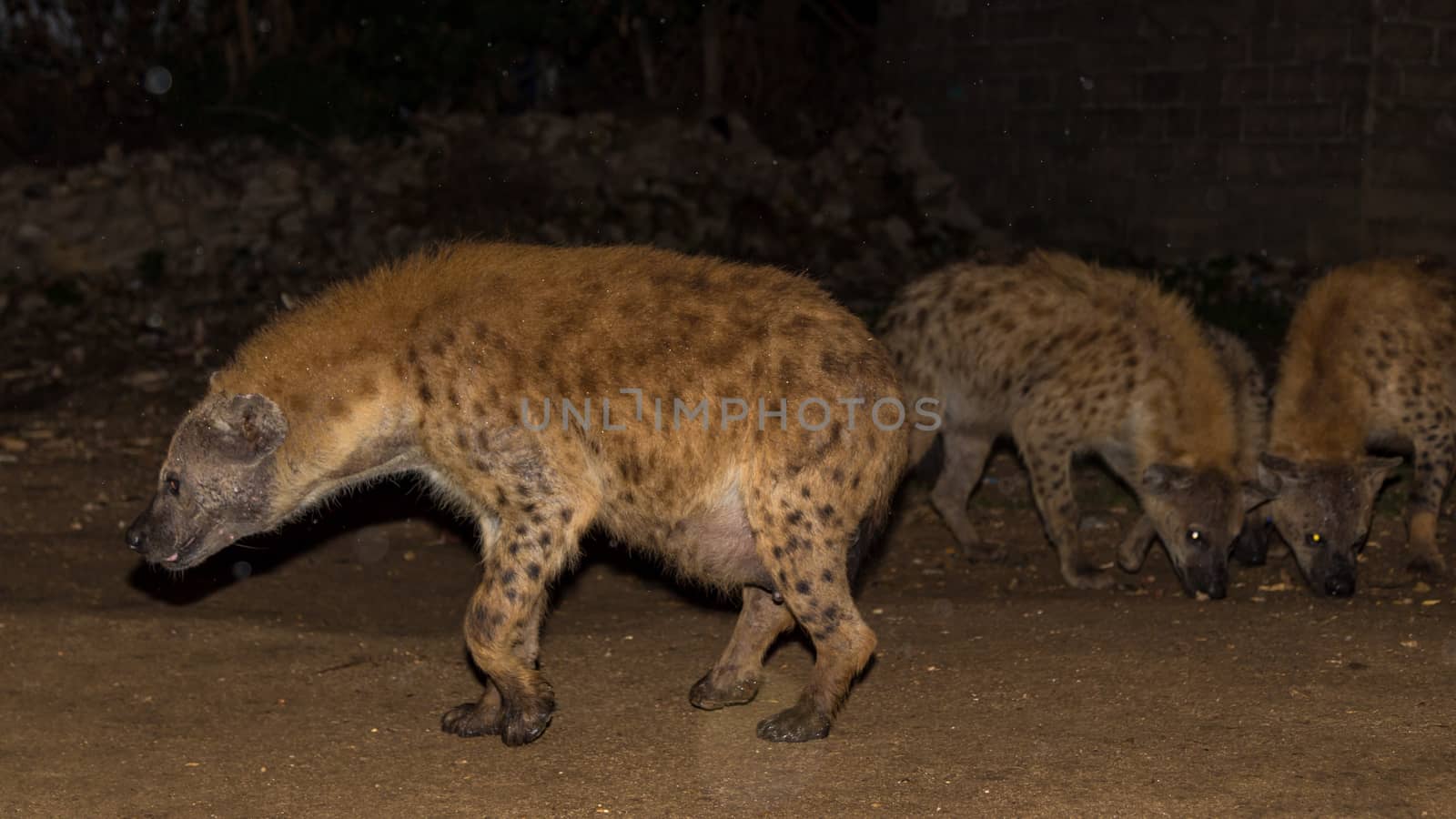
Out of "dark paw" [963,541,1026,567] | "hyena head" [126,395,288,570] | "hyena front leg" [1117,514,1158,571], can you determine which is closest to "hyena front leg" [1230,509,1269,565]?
"hyena front leg" [1117,514,1158,571]

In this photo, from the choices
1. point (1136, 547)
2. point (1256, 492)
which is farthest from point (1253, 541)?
point (1136, 547)

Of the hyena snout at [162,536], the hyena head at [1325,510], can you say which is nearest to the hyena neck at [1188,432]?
the hyena head at [1325,510]

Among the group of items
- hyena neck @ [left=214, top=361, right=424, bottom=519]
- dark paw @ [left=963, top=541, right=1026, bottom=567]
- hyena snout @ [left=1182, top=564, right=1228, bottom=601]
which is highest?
hyena neck @ [left=214, top=361, right=424, bottom=519]

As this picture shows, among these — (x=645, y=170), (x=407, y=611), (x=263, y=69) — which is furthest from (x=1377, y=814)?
(x=263, y=69)

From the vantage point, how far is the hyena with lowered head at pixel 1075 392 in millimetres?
4723

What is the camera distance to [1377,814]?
9.20 feet

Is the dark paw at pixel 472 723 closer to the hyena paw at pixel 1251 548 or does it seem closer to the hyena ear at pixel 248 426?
the hyena ear at pixel 248 426

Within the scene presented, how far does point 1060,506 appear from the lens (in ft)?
16.3

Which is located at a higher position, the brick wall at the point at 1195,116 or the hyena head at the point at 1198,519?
the brick wall at the point at 1195,116

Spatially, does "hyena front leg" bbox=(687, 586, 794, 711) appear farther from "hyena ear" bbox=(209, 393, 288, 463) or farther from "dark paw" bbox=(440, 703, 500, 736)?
"hyena ear" bbox=(209, 393, 288, 463)

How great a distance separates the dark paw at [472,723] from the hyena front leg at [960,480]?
6.91ft

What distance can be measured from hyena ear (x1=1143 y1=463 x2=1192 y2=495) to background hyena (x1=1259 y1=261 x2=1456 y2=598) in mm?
253

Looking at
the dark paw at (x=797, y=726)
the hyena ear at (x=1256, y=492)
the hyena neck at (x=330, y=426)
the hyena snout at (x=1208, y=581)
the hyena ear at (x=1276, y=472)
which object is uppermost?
the hyena neck at (x=330, y=426)

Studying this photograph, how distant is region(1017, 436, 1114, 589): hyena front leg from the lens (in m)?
4.89
